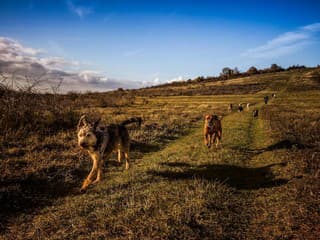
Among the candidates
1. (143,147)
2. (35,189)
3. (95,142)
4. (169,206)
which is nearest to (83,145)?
(95,142)

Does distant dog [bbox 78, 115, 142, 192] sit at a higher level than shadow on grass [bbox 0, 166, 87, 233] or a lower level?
higher

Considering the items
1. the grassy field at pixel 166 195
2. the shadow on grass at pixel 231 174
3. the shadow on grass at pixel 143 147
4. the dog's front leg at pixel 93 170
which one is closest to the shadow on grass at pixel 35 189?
the grassy field at pixel 166 195

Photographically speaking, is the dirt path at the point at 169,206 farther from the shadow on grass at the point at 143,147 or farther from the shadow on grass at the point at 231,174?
the shadow on grass at the point at 143,147

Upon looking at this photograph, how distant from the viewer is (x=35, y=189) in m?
7.06

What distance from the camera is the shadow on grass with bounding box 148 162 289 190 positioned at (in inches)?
280

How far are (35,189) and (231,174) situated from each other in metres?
6.17

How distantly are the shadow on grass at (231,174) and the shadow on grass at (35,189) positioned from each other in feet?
8.86

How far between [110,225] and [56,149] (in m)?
7.42

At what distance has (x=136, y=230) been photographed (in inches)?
179

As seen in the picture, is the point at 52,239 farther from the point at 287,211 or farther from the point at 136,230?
the point at 287,211

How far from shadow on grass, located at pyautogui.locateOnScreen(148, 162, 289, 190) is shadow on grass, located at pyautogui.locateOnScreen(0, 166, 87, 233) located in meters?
2.70

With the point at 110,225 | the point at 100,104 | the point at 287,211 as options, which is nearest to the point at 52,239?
the point at 110,225

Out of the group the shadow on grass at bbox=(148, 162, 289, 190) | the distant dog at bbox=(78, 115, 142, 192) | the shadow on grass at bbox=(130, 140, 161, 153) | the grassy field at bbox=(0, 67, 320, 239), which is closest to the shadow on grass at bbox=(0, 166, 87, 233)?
the grassy field at bbox=(0, 67, 320, 239)

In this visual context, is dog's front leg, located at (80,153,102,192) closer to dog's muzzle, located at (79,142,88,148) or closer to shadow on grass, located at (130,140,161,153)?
dog's muzzle, located at (79,142,88,148)
